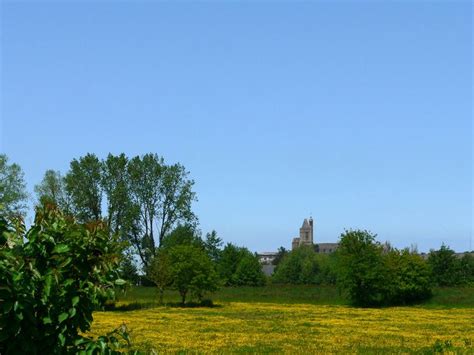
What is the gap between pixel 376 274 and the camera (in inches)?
2662

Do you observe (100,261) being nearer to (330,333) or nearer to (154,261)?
(330,333)

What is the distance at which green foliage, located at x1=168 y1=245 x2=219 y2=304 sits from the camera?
6291 centimetres

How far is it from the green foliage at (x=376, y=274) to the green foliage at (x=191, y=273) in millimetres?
15212

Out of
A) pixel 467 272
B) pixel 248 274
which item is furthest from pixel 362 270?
pixel 248 274

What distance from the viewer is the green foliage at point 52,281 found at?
4.38 meters

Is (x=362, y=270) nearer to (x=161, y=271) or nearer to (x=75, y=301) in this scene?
(x=161, y=271)

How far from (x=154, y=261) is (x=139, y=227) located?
16.5 metres

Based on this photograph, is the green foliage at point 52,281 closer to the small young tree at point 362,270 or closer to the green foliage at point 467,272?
the small young tree at point 362,270

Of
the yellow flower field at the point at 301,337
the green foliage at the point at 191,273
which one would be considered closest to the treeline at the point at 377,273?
the green foliage at the point at 191,273

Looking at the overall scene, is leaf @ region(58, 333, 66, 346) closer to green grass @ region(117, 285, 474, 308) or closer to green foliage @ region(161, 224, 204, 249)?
green grass @ region(117, 285, 474, 308)

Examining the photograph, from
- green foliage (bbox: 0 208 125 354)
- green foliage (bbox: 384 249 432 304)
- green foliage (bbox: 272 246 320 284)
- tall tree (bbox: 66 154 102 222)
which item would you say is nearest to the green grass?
green foliage (bbox: 384 249 432 304)

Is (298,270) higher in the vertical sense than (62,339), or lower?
higher

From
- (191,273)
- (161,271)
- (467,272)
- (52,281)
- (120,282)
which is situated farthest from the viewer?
(467,272)

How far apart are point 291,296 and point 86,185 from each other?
28630mm
